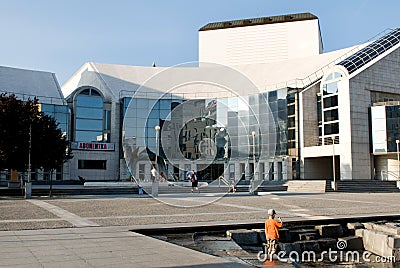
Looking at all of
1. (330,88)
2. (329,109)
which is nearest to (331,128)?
(329,109)

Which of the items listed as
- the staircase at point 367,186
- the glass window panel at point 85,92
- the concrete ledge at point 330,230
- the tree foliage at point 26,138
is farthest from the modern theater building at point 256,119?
the tree foliage at point 26,138

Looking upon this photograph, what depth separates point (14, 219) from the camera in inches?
581

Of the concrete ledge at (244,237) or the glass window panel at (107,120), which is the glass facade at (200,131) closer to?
the concrete ledge at (244,237)

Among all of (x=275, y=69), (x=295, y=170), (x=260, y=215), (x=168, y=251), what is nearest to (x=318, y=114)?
(x=295, y=170)

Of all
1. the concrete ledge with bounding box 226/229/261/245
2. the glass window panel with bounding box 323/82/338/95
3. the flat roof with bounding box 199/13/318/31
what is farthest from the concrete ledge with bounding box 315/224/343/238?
the flat roof with bounding box 199/13/318/31

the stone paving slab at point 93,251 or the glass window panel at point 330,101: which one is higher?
the glass window panel at point 330,101

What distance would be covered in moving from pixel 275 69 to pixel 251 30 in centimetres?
2822

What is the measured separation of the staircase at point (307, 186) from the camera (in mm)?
41897

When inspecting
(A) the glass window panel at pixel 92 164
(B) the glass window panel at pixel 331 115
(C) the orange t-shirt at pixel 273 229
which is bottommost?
(C) the orange t-shirt at pixel 273 229

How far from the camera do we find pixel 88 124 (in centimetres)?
5806

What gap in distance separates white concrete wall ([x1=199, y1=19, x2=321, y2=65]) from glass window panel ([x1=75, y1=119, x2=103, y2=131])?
43617 mm

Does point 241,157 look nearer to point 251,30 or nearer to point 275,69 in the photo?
point 275,69

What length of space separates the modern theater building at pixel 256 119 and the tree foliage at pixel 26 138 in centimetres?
775

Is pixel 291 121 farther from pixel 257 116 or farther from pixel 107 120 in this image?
pixel 257 116
